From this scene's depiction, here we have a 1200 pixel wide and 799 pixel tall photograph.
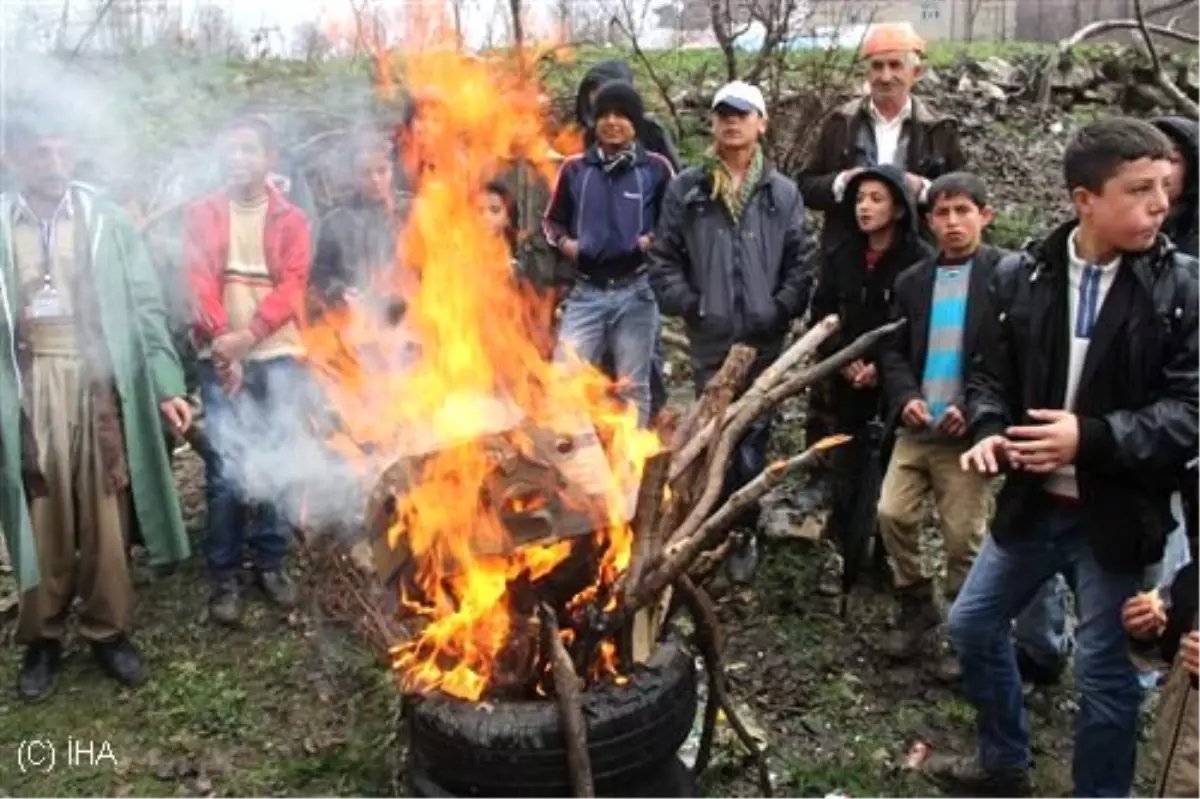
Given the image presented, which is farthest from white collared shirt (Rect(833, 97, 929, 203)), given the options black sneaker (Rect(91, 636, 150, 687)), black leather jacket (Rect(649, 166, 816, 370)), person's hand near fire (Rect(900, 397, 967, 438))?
black sneaker (Rect(91, 636, 150, 687))

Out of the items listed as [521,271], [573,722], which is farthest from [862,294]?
[573,722]

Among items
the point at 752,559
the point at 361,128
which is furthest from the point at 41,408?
the point at 361,128

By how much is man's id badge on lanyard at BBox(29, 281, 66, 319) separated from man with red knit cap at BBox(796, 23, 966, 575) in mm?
3646

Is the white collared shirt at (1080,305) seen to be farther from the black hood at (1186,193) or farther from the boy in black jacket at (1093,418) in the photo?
the black hood at (1186,193)

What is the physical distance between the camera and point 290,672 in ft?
17.8

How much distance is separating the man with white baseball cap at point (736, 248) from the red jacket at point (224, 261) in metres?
1.88

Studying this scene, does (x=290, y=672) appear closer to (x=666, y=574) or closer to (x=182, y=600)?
(x=182, y=600)

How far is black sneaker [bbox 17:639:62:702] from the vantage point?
205 inches

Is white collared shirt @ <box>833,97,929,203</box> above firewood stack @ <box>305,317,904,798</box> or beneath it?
above

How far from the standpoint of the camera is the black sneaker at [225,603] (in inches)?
227

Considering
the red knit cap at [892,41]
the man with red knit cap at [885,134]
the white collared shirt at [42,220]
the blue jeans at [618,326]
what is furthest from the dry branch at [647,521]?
the white collared shirt at [42,220]

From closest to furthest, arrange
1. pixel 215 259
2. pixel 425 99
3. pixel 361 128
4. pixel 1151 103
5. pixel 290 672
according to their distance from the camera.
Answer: pixel 290 672 < pixel 215 259 < pixel 425 99 < pixel 361 128 < pixel 1151 103

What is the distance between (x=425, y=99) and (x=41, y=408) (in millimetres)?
3095

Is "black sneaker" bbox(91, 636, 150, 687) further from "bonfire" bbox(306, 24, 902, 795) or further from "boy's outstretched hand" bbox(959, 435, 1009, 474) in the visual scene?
"boy's outstretched hand" bbox(959, 435, 1009, 474)
